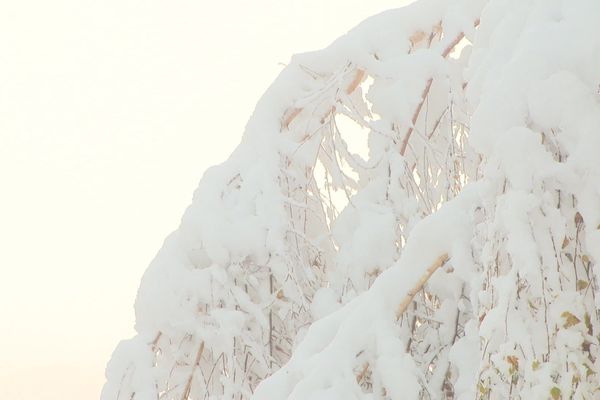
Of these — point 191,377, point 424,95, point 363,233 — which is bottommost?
point 191,377

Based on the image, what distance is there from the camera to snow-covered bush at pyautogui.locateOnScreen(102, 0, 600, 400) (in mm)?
2648

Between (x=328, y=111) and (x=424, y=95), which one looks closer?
(x=424, y=95)

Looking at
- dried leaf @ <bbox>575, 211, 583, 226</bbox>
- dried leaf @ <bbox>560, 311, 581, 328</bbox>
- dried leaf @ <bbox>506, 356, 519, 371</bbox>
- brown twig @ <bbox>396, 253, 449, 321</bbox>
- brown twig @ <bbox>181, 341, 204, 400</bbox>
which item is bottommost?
brown twig @ <bbox>181, 341, 204, 400</bbox>

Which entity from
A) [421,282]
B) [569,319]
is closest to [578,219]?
[569,319]

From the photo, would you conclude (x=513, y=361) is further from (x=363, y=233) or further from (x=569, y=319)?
(x=363, y=233)

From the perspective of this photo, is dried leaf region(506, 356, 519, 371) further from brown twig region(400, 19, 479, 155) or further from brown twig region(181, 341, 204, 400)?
brown twig region(181, 341, 204, 400)

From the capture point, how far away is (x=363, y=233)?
3.95 metres

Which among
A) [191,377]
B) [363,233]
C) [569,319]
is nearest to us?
[569,319]

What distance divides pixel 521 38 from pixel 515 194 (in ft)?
1.40

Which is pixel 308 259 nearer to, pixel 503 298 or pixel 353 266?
pixel 353 266

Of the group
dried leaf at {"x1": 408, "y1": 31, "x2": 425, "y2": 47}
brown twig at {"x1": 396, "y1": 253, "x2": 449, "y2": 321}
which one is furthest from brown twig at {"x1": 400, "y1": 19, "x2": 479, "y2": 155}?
brown twig at {"x1": 396, "y1": 253, "x2": 449, "y2": 321}

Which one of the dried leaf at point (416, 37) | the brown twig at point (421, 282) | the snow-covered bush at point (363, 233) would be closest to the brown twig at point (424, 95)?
the snow-covered bush at point (363, 233)

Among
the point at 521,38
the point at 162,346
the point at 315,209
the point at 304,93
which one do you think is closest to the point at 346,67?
the point at 304,93

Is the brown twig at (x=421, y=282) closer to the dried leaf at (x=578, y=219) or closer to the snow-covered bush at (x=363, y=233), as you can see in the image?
the snow-covered bush at (x=363, y=233)
